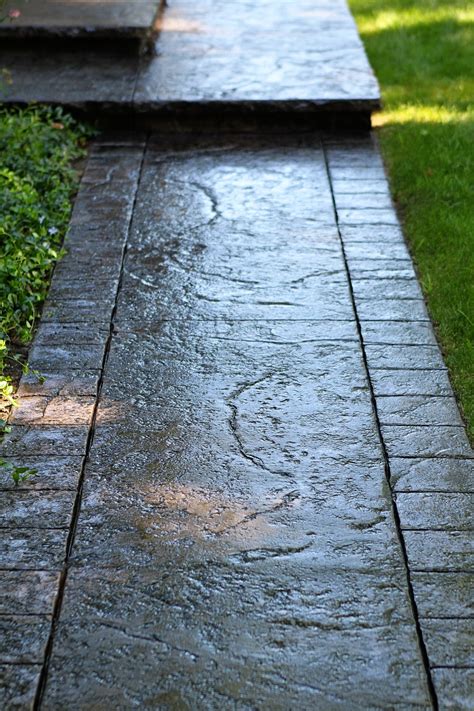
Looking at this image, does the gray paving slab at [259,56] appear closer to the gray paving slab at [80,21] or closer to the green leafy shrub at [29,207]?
the gray paving slab at [80,21]

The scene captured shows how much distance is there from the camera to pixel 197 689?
7.39ft

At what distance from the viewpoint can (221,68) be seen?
650 centimetres

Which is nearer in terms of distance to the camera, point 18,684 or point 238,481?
point 18,684

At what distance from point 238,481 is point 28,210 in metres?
2.19

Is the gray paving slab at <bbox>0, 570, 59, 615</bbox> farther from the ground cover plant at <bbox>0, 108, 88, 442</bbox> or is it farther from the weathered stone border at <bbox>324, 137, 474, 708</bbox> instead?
the weathered stone border at <bbox>324, 137, 474, 708</bbox>

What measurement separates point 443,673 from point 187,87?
4.61m

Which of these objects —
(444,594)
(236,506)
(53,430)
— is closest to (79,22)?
(53,430)

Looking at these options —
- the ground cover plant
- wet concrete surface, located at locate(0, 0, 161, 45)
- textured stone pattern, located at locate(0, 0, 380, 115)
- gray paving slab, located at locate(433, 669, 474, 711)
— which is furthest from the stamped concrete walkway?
wet concrete surface, located at locate(0, 0, 161, 45)

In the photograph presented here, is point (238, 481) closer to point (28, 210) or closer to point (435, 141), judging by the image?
point (28, 210)

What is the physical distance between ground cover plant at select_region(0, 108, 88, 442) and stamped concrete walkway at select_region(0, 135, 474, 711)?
105mm

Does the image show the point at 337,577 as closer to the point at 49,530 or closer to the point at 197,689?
the point at 197,689

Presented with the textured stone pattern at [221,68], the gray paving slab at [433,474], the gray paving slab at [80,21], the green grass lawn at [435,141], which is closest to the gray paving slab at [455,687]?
the gray paving slab at [433,474]

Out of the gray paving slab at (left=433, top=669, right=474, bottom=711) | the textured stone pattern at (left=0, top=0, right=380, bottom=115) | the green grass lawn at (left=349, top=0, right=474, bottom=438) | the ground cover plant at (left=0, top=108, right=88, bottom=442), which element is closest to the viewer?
the gray paving slab at (left=433, top=669, right=474, bottom=711)

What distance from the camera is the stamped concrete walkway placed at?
2326 millimetres
